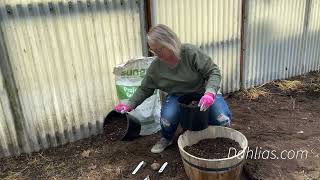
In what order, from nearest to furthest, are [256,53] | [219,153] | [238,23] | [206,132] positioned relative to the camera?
1. [219,153]
2. [206,132]
3. [238,23]
4. [256,53]

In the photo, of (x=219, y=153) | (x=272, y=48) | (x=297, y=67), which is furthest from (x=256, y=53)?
(x=219, y=153)

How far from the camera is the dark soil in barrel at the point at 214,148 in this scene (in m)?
2.78

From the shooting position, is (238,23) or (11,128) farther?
(238,23)

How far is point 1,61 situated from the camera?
10.0ft

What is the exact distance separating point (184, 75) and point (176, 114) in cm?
36

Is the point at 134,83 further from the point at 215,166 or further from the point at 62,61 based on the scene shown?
the point at 215,166

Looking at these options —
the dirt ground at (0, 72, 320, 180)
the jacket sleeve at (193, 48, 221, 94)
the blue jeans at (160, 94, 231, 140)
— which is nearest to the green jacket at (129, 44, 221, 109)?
the jacket sleeve at (193, 48, 221, 94)

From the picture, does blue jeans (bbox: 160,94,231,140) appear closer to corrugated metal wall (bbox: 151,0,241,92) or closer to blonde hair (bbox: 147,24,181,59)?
blonde hair (bbox: 147,24,181,59)

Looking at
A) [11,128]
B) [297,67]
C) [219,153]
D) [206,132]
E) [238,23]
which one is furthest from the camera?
[297,67]

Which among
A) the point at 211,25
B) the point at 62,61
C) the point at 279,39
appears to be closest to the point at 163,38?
the point at 62,61

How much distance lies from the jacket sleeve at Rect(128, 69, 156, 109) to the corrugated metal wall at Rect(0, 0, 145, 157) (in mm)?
584

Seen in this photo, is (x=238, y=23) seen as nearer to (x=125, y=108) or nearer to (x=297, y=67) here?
(x=297, y=67)

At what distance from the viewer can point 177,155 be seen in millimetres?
3287

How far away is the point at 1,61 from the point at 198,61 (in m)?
1.72
